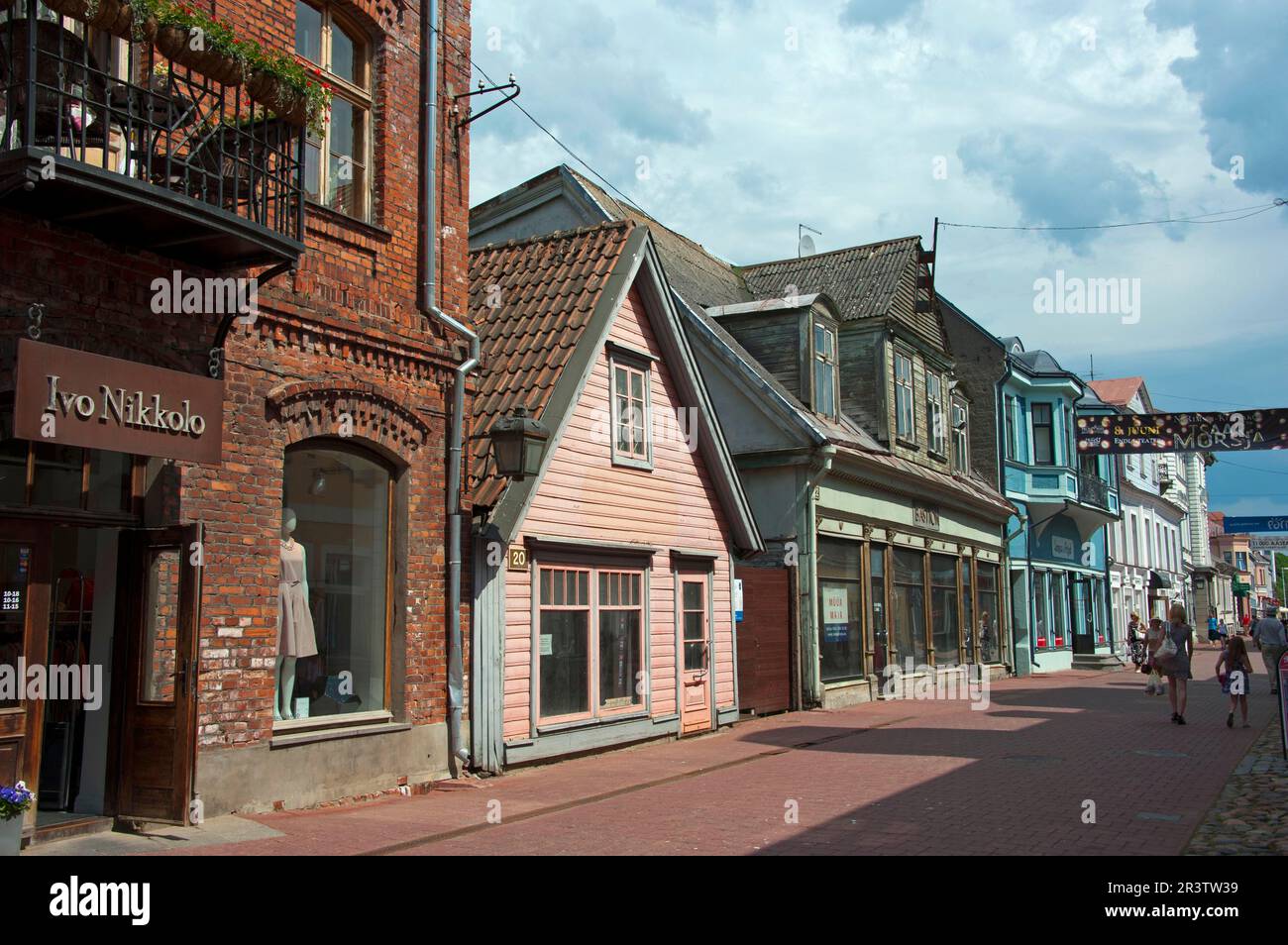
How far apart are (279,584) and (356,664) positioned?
1.39 meters

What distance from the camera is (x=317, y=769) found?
10344 mm

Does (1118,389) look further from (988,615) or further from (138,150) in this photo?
(138,150)

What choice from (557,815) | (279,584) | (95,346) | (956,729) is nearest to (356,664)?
(279,584)

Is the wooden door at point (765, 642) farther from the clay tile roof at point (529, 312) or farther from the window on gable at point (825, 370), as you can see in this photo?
the clay tile roof at point (529, 312)

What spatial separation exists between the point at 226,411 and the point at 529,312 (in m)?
5.78

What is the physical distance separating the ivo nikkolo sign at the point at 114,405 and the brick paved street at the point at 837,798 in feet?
9.80

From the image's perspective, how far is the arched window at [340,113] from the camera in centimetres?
1119

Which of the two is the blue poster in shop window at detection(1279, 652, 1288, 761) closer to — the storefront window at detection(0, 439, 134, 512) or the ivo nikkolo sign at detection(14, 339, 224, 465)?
the ivo nikkolo sign at detection(14, 339, 224, 465)

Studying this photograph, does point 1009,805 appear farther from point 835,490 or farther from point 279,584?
point 835,490

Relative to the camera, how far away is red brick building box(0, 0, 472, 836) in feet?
27.2

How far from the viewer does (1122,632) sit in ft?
146

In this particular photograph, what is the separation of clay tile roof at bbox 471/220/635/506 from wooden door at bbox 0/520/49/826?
481 centimetres

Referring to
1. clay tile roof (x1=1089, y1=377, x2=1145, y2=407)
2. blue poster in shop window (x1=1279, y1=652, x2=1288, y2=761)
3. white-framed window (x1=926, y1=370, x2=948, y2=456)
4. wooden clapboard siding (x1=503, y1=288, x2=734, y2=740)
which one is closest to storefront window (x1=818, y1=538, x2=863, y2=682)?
wooden clapboard siding (x1=503, y1=288, x2=734, y2=740)

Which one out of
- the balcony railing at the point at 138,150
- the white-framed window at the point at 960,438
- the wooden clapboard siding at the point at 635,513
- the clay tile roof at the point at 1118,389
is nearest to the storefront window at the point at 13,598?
the balcony railing at the point at 138,150
